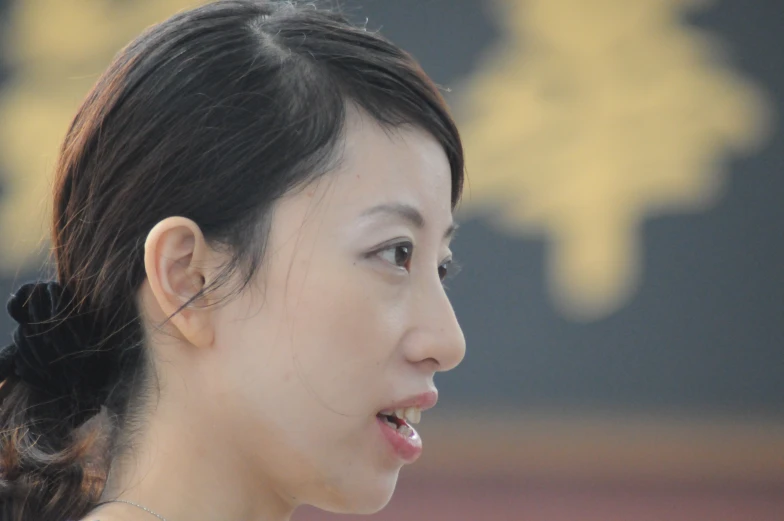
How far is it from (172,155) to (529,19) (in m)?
1.96

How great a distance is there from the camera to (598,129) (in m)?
2.80

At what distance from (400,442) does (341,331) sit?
0.46 feet

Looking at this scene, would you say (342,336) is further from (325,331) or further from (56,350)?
(56,350)

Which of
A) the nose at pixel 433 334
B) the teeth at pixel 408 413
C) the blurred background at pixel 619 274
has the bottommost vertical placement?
the teeth at pixel 408 413

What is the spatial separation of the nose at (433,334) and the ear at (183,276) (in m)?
0.20

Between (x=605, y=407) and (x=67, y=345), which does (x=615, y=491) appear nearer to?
(x=605, y=407)

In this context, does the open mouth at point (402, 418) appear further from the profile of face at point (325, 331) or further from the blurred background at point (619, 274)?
the blurred background at point (619, 274)

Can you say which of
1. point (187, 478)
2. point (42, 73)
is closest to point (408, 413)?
point (187, 478)

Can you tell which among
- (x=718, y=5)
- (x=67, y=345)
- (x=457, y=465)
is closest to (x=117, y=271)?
(x=67, y=345)

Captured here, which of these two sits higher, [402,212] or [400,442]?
[402,212]

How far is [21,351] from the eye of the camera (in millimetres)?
1151

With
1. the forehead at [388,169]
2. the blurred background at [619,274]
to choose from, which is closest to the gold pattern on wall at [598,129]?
the blurred background at [619,274]

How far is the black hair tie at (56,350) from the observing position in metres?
1.14

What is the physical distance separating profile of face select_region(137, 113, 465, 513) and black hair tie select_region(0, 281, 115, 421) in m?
0.09
